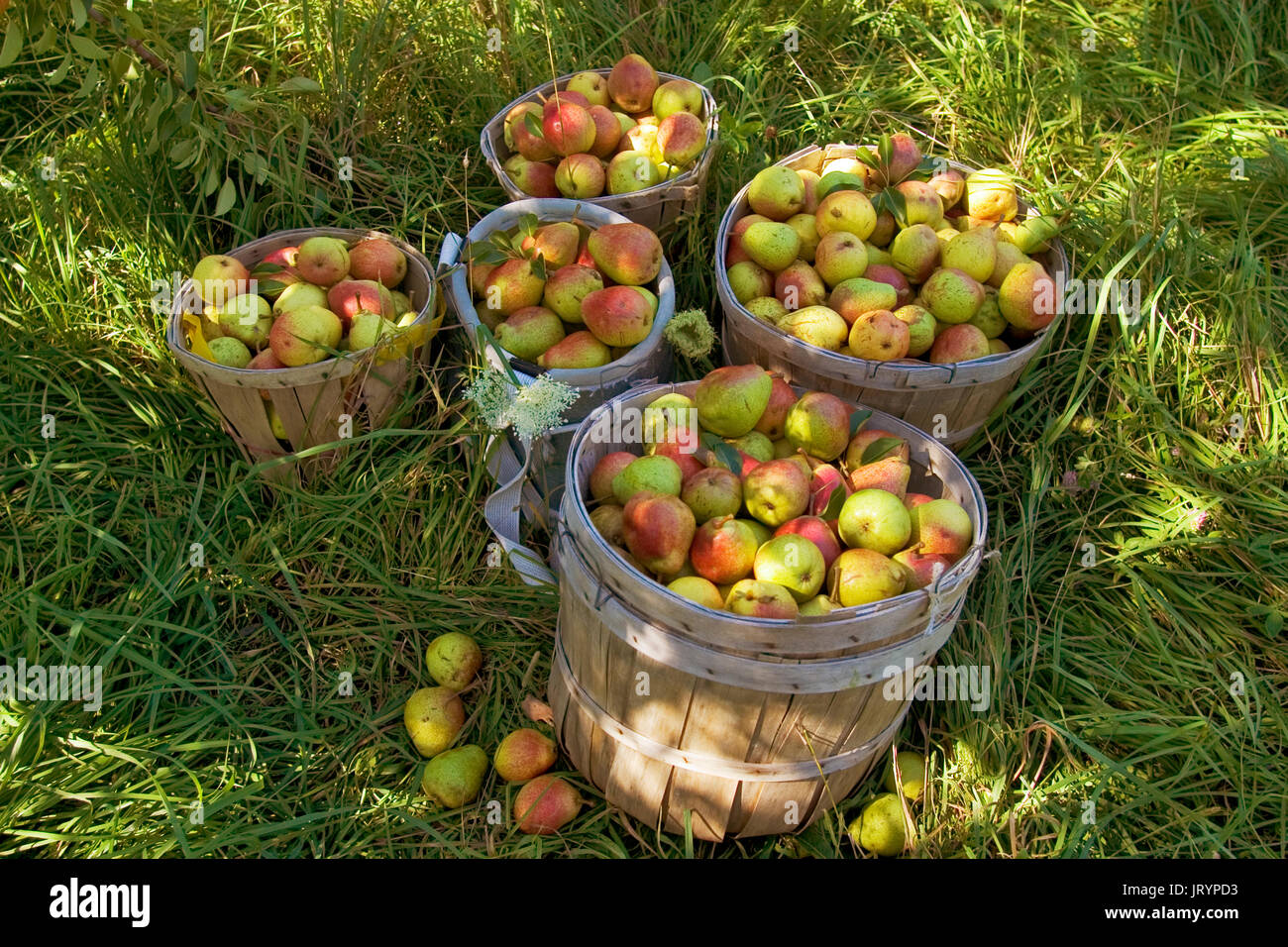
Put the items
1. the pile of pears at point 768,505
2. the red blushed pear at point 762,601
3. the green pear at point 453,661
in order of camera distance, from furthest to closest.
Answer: the green pear at point 453,661 → the pile of pears at point 768,505 → the red blushed pear at point 762,601

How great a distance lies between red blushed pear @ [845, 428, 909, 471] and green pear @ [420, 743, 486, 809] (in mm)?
1232

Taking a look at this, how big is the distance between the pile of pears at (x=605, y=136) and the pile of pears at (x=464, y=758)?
1.62 m

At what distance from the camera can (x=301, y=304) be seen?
2.86 m

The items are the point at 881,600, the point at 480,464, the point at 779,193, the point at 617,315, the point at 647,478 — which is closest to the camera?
the point at 881,600

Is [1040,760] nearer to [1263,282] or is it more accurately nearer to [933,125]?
[1263,282]

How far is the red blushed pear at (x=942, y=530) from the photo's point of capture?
7.06ft

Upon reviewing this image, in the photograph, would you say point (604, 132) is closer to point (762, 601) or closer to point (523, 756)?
point (762, 601)

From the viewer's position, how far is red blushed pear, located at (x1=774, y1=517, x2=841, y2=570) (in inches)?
84.1

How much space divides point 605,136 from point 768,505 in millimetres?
1715

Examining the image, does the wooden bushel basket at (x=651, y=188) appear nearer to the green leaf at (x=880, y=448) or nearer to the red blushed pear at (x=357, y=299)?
the red blushed pear at (x=357, y=299)

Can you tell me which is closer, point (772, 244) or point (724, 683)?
point (724, 683)

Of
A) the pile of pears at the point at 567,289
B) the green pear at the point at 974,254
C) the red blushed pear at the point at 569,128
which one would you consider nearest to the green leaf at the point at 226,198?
the pile of pears at the point at 567,289

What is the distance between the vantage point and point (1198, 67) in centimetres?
396

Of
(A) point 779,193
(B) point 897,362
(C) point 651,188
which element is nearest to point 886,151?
(A) point 779,193
